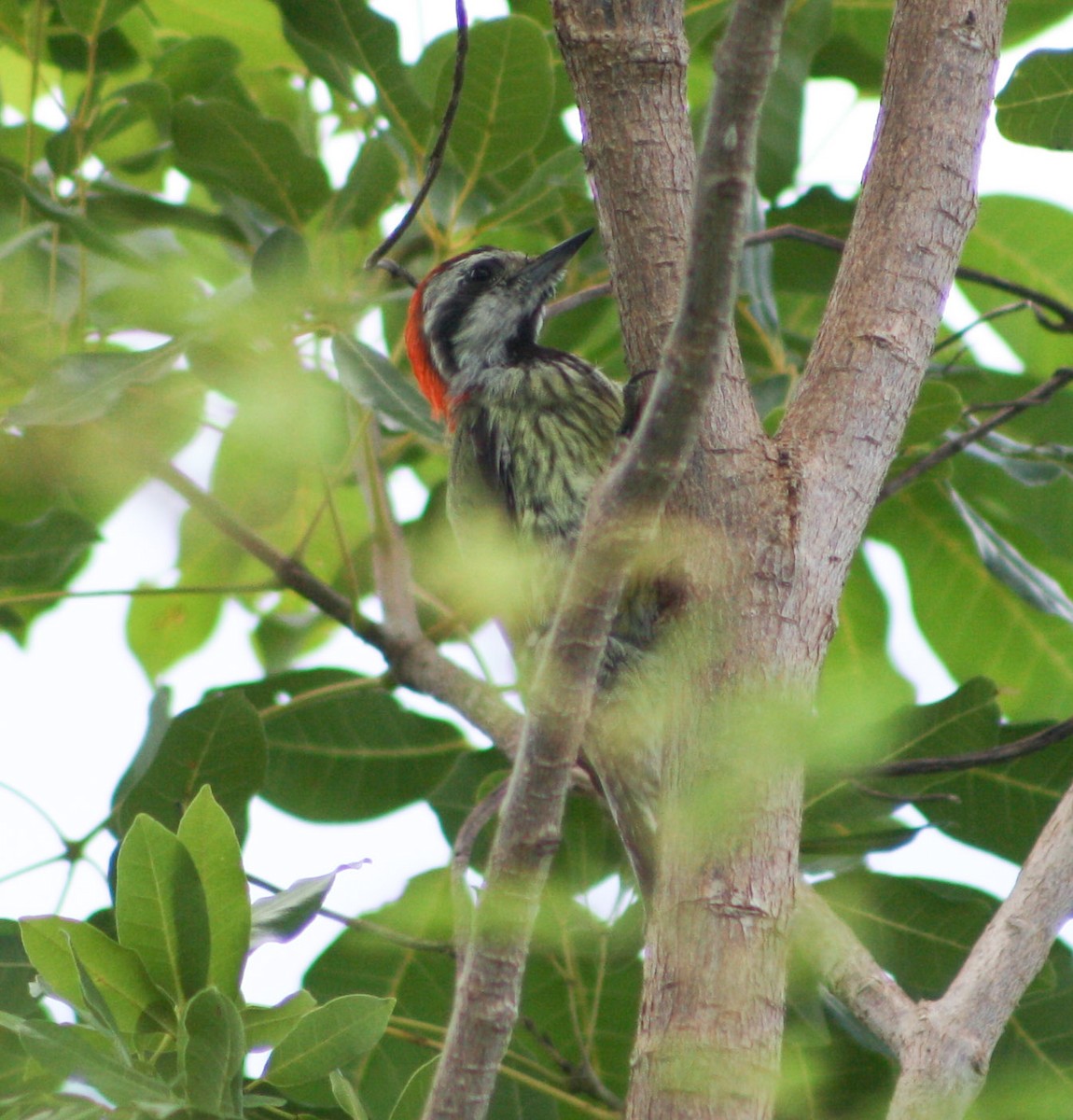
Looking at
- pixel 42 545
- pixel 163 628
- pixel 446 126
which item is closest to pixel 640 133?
pixel 446 126

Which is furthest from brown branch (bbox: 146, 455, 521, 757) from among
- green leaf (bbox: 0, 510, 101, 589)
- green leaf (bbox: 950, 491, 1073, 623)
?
green leaf (bbox: 950, 491, 1073, 623)

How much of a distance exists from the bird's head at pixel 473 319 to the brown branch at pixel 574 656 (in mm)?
1985

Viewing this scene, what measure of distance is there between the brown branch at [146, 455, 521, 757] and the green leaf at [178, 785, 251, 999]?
80cm

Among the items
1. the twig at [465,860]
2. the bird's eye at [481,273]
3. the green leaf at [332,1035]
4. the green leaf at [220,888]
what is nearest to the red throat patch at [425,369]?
the bird's eye at [481,273]

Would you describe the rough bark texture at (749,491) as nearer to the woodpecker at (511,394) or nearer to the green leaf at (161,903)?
the green leaf at (161,903)

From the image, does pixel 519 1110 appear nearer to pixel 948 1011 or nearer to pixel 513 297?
pixel 948 1011

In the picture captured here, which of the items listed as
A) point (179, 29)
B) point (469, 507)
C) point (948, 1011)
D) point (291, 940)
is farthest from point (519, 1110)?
point (179, 29)

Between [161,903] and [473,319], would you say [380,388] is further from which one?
[473,319]

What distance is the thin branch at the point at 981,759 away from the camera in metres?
2.14

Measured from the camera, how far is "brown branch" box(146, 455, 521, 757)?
98.0 inches

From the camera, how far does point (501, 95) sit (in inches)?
101

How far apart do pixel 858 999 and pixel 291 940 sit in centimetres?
76

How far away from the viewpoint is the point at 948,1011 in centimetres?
159

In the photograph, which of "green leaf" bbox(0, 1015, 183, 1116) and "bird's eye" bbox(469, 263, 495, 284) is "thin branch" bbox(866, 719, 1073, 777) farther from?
"bird's eye" bbox(469, 263, 495, 284)
